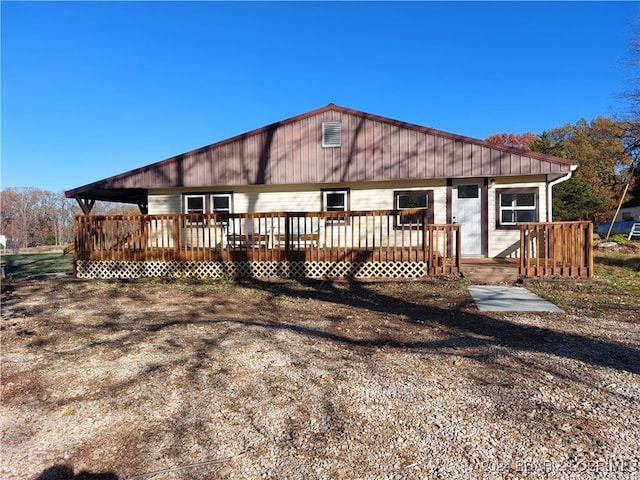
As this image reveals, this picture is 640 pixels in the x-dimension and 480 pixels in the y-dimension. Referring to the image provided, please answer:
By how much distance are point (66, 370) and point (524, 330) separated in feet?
17.0

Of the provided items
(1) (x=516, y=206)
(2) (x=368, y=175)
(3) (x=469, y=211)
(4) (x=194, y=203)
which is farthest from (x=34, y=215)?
(1) (x=516, y=206)

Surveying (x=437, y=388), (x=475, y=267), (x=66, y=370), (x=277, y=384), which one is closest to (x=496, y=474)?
(x=437, y=388)

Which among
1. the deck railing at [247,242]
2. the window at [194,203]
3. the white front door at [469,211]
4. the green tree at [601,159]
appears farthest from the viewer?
the green tree at [601,159]

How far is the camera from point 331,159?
1209cm

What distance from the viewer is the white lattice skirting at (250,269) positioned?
939 centimetres

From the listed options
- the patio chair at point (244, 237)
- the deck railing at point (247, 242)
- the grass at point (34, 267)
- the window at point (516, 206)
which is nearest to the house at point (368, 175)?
the window at point (516, 206)

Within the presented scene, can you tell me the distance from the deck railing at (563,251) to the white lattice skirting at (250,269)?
90.3 inches

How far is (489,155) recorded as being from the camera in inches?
433

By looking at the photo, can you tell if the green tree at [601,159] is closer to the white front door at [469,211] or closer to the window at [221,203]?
the white front door at [469,211]

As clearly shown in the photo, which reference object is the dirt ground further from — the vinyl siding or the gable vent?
the gable vent

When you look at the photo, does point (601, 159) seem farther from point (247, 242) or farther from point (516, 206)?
point (247, 242)

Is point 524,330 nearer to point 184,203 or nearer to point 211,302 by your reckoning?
point 211,302

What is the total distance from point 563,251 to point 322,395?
24.4 ft

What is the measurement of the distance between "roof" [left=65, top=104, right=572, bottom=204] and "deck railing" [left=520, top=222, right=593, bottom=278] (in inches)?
109
